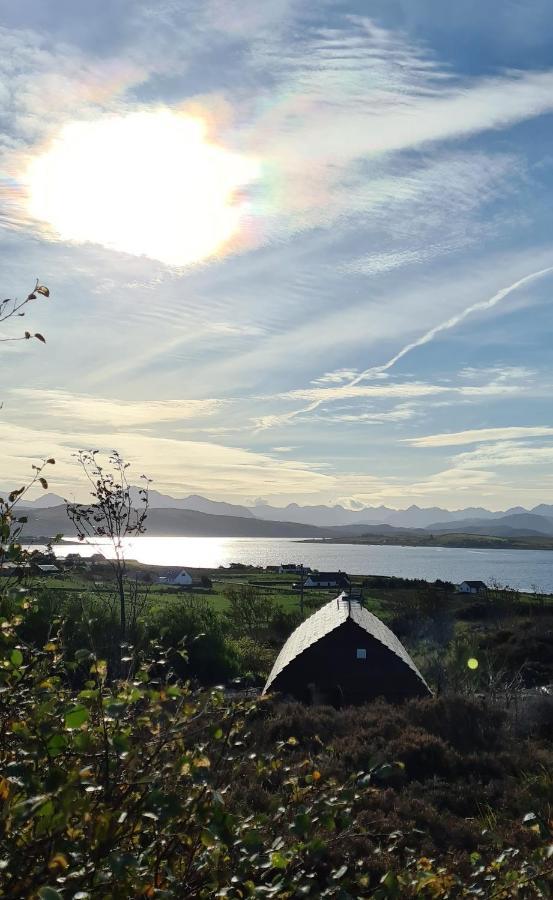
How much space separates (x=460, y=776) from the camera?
15953 mm

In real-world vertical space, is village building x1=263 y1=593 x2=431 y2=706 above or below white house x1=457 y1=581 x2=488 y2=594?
above

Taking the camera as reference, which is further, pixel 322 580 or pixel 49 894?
pixel 322 580

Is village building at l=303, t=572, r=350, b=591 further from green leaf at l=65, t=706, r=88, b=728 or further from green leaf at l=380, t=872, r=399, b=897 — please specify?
green leaf at l=65, t=706, r=88, b=728

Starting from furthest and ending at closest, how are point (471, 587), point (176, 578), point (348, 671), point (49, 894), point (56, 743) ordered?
point (176, 578) < point (471, 587) < point (348, 671) < point (56, 743) < point (49, 894)

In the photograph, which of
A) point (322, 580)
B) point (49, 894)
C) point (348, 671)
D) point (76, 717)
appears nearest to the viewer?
point (49, 894)

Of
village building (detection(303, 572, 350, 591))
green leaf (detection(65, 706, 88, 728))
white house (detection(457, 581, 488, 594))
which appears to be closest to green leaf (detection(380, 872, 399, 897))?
green leaf (detection(65, 706, 88, 728))

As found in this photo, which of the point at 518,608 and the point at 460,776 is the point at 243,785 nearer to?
the point at 460,776

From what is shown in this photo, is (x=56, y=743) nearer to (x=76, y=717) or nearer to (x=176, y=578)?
(x=76, y=717)

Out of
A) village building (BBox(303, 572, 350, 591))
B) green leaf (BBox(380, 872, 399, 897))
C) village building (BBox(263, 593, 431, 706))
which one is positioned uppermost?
green leaf (BBox(380, 872, 399, 897))

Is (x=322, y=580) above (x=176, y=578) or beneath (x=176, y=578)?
beneath

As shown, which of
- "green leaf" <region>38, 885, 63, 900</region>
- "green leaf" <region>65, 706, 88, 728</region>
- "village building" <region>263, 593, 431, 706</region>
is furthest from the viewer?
"village building" <region>263, 593, 431, 706</region>

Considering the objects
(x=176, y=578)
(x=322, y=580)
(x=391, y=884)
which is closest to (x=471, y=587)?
(x=322, y=580)

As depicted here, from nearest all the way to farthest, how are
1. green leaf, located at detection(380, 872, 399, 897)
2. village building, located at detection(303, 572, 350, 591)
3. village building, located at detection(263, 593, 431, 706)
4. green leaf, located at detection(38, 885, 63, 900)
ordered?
green leaf, located at detection(38, 885, 63, 900) < green leaf, located at detection(380, 872, 399, 897) < village building, located at detection(263, 593, 431, 706) < village building, located at detection(303, 572, 350, 591)

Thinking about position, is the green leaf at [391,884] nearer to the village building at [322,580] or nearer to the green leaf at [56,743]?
the green leaf at [56,743]
